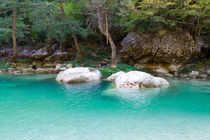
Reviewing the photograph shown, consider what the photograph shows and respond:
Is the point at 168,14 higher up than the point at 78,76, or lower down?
higher up

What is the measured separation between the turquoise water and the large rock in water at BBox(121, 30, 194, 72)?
5.73m

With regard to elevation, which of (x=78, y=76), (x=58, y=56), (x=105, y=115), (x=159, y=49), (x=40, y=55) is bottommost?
(x=105, y=115)

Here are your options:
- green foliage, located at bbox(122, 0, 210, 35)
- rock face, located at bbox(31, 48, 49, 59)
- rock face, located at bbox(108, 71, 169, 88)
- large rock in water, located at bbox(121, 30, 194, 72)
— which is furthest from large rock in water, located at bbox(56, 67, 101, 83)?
rock face, located at bbox(31, 48, 49, 59)

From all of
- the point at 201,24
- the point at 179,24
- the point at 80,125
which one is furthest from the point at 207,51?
the point at 80,125

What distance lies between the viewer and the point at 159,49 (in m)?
14.4

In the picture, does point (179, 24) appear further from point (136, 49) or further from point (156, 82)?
point (156, 82)

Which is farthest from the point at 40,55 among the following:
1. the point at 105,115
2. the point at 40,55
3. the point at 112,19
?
the point at 105,115

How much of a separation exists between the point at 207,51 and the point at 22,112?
16441mm

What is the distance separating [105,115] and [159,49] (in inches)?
411

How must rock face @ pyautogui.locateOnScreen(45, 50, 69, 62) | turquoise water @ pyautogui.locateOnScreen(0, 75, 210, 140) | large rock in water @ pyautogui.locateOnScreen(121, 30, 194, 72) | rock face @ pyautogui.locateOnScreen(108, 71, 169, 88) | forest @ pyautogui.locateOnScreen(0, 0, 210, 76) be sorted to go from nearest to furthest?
turquoise water @ pyautogui.locateOnScreen(0, 75, 210, 140), rock face @ pyautogui.locateOnScreen(108, 71, 169, 88), forest @ pyautogui.locateOnScreen(0, 0, 210, 76), large rock in water @ pyautogui.locateOnScreen(121, 30, 194, 72), rock face @ pyautogui.locateOnScreen(45, 50, 69, 62)

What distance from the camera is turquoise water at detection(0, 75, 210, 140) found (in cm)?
442

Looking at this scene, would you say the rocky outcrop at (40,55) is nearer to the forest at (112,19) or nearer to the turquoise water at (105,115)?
the forest at (112,19)

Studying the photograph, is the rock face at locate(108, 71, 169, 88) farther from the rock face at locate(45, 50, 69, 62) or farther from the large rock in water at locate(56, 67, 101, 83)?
the rock face at locate(45, 50, 69, 62)

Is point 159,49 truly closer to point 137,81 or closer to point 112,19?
point 112,19
